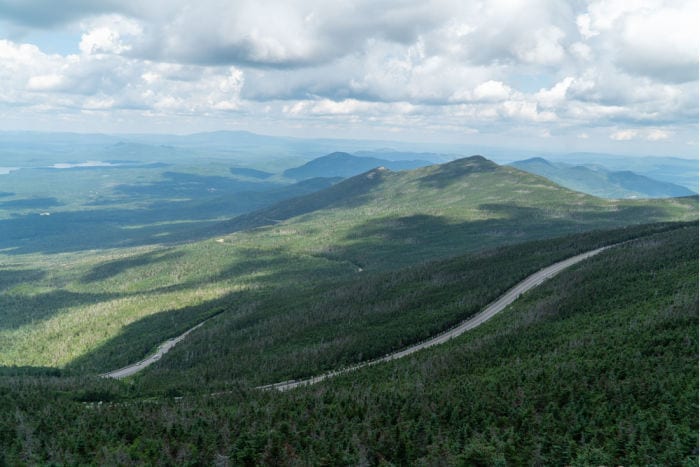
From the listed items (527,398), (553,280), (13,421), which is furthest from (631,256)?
(13,421)

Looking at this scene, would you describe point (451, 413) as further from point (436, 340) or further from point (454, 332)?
point (454, 332)

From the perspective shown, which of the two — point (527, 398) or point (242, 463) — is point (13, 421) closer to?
point (242, 463)

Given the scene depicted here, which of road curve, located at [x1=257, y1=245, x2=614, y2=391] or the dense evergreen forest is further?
road curve, located at [x1=257, y1=245, x2=614, y2=391]

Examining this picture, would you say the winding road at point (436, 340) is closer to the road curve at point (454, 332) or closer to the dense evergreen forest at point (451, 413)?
the road curve at point (454, 332)

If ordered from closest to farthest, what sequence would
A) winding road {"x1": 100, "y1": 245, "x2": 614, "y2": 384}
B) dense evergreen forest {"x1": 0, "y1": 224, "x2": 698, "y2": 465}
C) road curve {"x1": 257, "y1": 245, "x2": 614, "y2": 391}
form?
dense evergreen forest {"x1": 0, "y1": 224, "x2": 698, "y2": 465}
road curve {"x1": 257, "y1": 245, "x2": 614, "y2": 391}
winding road {"x1": 100, "y1": 245, "x2": 614, "y2": 384}

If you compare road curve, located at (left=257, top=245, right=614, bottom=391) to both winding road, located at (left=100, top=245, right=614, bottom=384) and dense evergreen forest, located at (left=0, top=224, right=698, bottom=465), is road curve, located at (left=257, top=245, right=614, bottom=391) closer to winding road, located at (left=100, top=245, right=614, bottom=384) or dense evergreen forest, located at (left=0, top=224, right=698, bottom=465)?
winding road, located at (left=100, top=245, right=614, bottom=384)

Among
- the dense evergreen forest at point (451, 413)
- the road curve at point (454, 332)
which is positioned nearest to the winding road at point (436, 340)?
the road curve at point (454, 332)

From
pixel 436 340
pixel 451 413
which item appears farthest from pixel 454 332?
pixel 451 413

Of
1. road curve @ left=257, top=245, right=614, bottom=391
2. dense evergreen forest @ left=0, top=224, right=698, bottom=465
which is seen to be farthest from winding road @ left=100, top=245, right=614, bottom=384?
dense evergreen forest @ left=0, top=224, right=698, bottom=465
